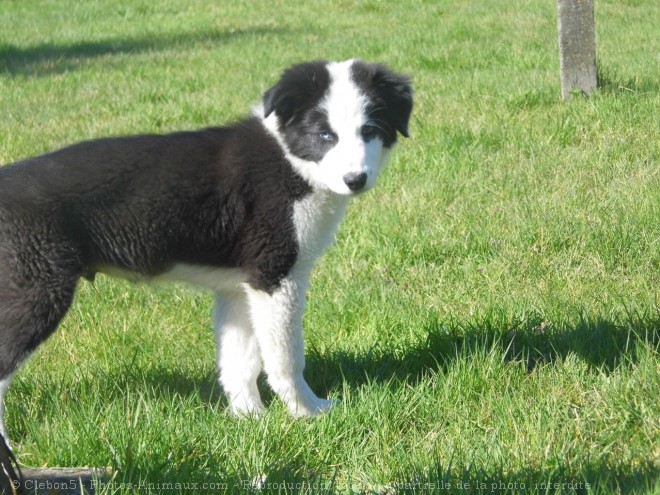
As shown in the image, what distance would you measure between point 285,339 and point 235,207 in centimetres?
59

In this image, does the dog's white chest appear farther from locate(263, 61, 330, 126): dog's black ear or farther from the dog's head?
locate(263, 61, 330, 126): dog's black ear

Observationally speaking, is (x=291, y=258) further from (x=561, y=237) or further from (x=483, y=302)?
(x=561, y=237)

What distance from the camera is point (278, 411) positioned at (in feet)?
12.4

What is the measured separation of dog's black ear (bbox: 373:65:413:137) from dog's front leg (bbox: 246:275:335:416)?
85cm

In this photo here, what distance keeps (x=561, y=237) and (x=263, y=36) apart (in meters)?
9.08

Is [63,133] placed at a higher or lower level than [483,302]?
lower

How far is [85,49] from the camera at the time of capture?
13398 millimetres

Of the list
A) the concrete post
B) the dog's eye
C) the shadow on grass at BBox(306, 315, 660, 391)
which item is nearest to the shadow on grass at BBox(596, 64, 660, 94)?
the concrete post

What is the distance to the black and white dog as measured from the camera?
11.8 ft

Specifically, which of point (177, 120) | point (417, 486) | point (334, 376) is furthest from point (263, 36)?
point (417, 486)

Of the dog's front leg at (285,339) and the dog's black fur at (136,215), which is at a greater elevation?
the dog's black fur at (136,215)

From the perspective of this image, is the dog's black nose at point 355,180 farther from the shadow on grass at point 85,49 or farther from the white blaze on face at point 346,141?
the shadow on grass at point 85,49

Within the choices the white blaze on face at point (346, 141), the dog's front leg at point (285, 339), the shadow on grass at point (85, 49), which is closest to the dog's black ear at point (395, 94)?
the white blaze on face at point (346, 141)

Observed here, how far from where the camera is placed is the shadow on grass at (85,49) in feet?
39.6
